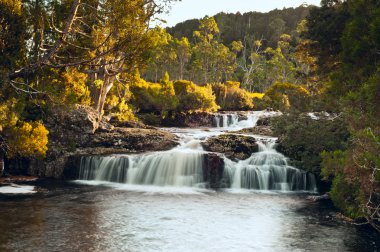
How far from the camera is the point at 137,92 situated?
51125 mm

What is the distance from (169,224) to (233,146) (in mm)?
13337

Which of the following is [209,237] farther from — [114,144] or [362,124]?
[114,144]

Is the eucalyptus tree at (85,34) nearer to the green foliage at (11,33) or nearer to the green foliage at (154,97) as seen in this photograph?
the green foliage at (11,33)

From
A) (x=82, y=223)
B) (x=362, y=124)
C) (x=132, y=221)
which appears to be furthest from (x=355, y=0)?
(x=82, y=223)

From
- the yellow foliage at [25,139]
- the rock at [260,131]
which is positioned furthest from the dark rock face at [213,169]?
the rock at [260,131]

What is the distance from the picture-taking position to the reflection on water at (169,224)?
636 inches

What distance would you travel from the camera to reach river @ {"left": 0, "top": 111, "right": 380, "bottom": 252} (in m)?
16.5

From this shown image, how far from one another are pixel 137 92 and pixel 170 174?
2335cm

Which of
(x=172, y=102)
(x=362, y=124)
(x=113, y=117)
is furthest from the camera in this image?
(x=172, y=102)

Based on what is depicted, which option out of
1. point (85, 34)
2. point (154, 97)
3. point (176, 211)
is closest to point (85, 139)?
point (176, 211)

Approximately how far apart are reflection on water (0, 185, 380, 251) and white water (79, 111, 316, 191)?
9.68 feet

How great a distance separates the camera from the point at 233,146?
103 feet

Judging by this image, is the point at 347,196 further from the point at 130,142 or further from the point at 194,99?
the point at 194,99

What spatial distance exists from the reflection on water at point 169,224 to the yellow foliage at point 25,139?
3.51 meters
